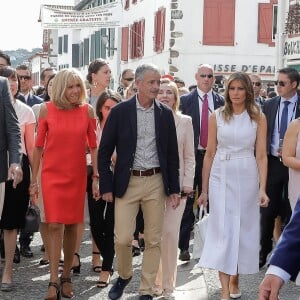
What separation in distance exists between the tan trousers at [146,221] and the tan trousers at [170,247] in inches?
15.4

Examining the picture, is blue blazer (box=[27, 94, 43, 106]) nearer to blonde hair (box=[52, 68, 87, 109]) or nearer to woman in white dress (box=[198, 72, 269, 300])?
blonde hair (box=[52, 68, 87, 109])

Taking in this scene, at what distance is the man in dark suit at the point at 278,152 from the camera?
9.91 m

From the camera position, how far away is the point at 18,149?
8.04 meters

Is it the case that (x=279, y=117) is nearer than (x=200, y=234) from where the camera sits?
No

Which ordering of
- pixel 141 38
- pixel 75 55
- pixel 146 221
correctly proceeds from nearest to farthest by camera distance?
pixel 146 221, pixel 141 38, pixel 75 55

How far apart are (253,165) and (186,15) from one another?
2705cm

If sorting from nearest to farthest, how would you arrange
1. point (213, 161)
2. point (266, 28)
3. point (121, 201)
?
point (121, 201), point (213, 161), point (266, 28)

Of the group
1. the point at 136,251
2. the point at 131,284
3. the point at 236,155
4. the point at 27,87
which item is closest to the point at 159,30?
the point at 27,87

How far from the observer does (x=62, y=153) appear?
8234 millimetres

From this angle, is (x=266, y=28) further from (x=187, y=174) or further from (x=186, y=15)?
(x=187, y=174)

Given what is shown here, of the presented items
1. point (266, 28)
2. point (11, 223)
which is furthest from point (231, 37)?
point (11, 223)

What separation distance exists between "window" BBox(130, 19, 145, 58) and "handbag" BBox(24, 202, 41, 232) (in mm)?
32298

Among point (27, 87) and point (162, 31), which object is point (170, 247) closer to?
point (27, 87)

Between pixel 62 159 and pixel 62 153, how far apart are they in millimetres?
50
